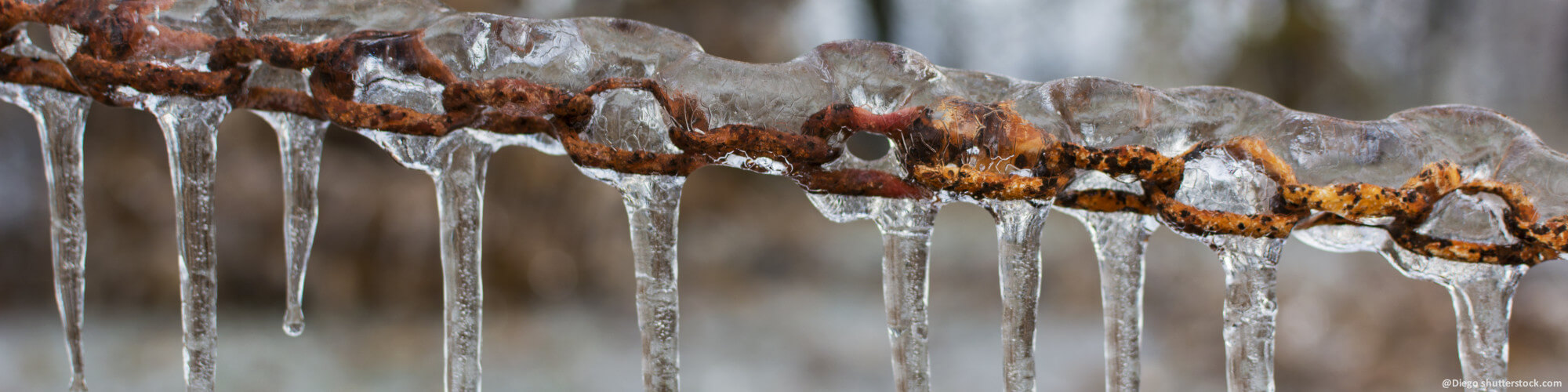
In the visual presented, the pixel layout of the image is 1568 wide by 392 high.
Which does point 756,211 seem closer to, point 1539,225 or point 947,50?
point 947,50

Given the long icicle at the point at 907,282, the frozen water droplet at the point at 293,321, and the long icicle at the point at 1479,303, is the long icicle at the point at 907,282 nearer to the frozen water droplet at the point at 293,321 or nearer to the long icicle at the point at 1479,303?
the long icicle at the point at 1479,303

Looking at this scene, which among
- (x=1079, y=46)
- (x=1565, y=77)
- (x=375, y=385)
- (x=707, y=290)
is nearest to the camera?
(x=375, y=385)

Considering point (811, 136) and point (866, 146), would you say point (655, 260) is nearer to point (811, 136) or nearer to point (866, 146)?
point (811, 136)

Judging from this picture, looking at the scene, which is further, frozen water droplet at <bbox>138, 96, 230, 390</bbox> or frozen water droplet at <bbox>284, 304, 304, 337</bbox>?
frozen water droplet at <bbox>284, 304, 304, 337</bbox>

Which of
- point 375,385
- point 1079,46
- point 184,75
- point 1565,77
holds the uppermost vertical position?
point 1079,46

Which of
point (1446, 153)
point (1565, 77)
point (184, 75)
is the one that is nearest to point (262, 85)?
point (184, 75)

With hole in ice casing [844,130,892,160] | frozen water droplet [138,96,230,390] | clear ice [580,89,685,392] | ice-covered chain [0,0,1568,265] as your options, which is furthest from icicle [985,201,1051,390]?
hole in ice casing [844,130,892,160]

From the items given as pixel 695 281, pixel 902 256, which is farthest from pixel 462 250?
pixel 695 281

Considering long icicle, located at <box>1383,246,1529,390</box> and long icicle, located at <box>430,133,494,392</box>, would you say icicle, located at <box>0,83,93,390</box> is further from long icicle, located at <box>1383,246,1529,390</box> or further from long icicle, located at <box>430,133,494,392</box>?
long icicle, located at <box>1383,246,1529,390</box>
